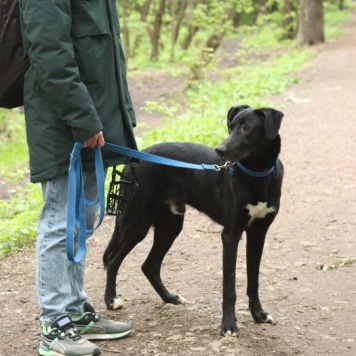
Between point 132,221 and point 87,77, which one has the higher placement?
point 87,77

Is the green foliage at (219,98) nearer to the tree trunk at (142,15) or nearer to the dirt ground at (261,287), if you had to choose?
the dirt ground at (261,287)

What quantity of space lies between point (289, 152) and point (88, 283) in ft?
18.7

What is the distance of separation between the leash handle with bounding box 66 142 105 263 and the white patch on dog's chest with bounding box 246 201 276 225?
0.96m

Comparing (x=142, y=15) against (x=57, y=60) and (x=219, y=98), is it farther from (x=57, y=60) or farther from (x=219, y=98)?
(x=57, y=60)

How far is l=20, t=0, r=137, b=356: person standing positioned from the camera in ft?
12.2

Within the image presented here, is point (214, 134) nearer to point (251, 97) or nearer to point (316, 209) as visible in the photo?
point (316, 209)

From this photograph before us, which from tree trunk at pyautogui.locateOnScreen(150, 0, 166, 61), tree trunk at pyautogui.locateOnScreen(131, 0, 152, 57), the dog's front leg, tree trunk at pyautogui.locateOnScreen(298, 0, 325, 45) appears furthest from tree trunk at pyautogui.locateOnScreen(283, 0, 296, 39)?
the dog's front leg

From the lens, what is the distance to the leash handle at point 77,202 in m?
3.92

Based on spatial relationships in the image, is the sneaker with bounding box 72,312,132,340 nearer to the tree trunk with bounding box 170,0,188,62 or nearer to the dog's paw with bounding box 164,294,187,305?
the dog's paw with bounding box 164,294,187,305

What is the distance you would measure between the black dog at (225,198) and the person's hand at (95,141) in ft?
2.57

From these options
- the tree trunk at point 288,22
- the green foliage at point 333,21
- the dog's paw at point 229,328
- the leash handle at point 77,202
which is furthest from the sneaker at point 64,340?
the tree trunk at point 288,22

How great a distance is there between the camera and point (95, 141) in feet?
12.8

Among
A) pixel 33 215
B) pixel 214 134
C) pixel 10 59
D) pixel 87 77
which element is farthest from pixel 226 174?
pixel 214 134

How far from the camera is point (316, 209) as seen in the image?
793cm
